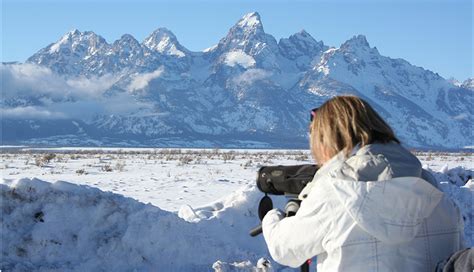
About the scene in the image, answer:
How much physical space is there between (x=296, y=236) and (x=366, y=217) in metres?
0.24

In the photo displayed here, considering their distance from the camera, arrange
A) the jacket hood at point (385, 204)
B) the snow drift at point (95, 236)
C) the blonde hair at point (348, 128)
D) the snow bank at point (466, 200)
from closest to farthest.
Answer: the jacket hood at point (385, 204) < the blonde hair at point (348, 128) < the snow drift at point (95, 236) < the snow bank at point (466, 200)

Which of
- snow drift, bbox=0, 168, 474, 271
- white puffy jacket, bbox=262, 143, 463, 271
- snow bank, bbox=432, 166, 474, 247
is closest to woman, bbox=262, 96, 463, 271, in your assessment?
white puffy jacket, bbox=262, 143, 463, 271

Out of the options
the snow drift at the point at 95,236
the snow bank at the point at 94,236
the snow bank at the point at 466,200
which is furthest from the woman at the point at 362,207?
the snow bank at the point at 466,200

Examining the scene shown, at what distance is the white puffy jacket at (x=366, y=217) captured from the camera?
1.94 meters

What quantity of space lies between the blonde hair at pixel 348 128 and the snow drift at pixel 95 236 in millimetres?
2717

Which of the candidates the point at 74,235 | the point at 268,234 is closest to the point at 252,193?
the point at 74,235

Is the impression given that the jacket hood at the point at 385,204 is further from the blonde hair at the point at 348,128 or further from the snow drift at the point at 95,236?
the snow drift at the point at 95,236

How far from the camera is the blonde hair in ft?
6.81

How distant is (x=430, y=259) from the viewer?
6.89ft

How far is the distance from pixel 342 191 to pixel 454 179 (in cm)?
867

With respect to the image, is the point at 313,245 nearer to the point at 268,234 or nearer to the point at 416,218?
the point at 268,234

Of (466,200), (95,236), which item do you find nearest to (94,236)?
(95,236)

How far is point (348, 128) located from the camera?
6.83 feet

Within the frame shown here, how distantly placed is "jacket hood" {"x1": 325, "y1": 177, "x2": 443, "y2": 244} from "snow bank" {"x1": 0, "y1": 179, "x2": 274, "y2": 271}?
A: 2993mm
